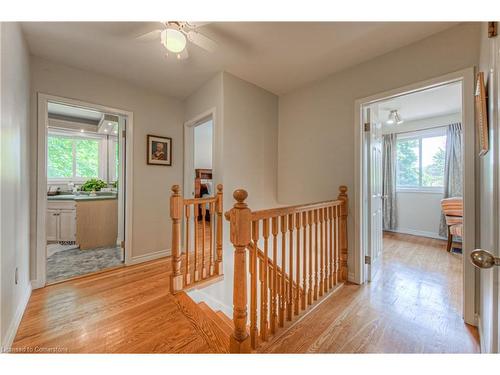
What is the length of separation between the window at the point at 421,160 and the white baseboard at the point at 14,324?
5790mm

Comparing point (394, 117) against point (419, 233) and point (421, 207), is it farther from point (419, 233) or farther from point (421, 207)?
point (419, 233)

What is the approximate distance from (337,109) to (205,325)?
244 centimetres

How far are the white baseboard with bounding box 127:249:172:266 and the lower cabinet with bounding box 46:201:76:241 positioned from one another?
5.59 ft

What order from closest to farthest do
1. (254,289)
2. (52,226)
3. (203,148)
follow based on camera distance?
1. (254,289)
2. (52,226)
3. (203,148)

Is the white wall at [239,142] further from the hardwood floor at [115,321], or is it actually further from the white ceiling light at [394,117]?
the white ceiling light at [394,117]

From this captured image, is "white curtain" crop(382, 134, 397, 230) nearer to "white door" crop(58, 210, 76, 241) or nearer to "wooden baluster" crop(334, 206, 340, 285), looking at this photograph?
"wooden baluster" crop(334, 206, 340, 285)

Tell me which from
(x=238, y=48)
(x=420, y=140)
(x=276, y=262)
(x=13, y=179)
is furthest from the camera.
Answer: (x=420, y=140)

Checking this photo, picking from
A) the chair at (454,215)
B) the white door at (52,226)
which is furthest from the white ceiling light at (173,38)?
the chair at (454,215)

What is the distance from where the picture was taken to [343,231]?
220 cm

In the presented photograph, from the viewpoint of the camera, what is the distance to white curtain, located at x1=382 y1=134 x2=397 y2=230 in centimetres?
446

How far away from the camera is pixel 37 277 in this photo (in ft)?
6.68

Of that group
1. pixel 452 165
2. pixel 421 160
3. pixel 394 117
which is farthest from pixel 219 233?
pixel 421 160
